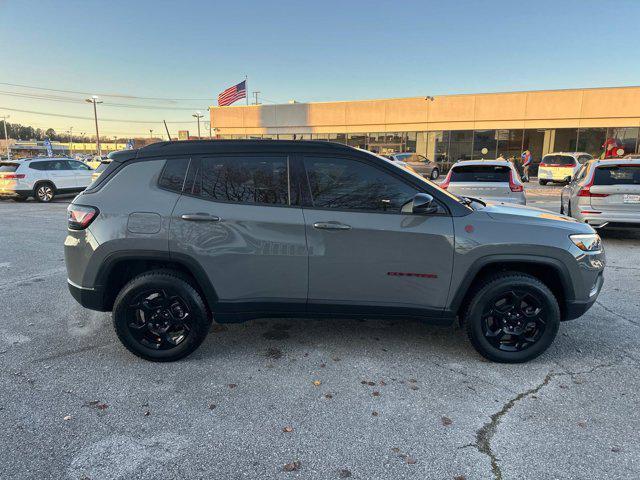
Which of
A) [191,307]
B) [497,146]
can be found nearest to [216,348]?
[191,307]

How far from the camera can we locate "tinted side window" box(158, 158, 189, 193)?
11.6ft

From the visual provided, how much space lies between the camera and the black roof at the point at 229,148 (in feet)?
11.8

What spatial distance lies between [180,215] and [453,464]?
2.59m

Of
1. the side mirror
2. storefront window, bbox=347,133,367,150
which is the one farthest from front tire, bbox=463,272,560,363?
storefront window, bbox=347,133,367,150

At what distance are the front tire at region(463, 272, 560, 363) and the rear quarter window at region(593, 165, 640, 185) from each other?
5998mm

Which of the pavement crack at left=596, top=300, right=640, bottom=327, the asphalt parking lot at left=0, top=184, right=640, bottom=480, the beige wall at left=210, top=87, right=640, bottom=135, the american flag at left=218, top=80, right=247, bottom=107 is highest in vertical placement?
the american flag at left=218, top=80, right=247, bottom=107

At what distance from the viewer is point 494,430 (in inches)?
110

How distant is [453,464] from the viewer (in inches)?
97.6

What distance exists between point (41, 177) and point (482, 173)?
50.4 feet

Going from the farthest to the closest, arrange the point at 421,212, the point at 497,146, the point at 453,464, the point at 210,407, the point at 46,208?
the point at 497,146
the point at 46,208
the point at 421,212
the point at 210,407
the point at 453,464

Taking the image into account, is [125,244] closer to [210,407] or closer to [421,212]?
[210,407]

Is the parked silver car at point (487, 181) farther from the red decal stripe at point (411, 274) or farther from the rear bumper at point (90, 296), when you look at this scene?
the rear bumper at point (90, 296)

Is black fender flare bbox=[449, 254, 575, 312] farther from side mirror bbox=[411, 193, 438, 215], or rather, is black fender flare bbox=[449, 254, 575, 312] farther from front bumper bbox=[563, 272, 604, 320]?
side mirror bbox=[411, 193, 438, 215]

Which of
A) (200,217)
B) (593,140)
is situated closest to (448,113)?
(593,140)
